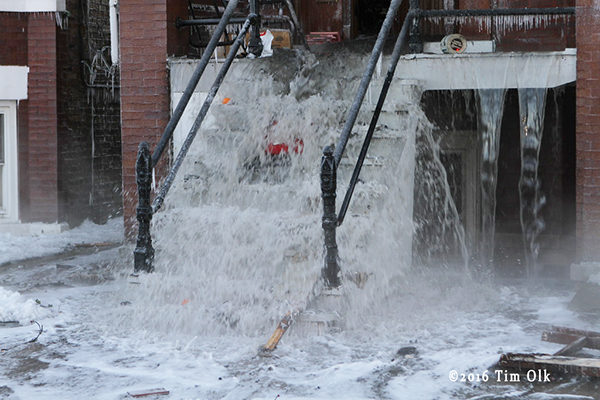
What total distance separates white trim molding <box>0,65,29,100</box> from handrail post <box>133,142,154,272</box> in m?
6.60

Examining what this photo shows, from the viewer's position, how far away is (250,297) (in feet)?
24.2

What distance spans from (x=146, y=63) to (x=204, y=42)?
0.99 metres

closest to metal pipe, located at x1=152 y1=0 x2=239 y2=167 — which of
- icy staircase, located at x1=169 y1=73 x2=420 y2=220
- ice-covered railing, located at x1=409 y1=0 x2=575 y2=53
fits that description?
icy staircase, located at x1=169 y1=73 x2=420 y2=220

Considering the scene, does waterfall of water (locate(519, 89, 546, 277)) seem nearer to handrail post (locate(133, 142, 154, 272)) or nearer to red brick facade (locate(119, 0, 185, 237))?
red brick facade (locate(119, 0, 185, 237))

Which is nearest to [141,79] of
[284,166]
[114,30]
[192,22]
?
[192,22]

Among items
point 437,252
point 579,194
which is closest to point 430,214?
point 437,252

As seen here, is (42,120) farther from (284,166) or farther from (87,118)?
(284,166)

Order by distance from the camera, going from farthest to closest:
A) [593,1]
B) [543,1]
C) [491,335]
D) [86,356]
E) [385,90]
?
[543,1] → [593,1] → [385,90] → [491,335] → [86,356]

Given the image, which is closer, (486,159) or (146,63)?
(146,63)

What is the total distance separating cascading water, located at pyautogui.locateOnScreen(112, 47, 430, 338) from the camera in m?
7.30

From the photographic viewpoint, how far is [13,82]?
13219mm

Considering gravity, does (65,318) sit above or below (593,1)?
below

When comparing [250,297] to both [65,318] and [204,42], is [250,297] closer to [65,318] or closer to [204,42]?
[65,318]
